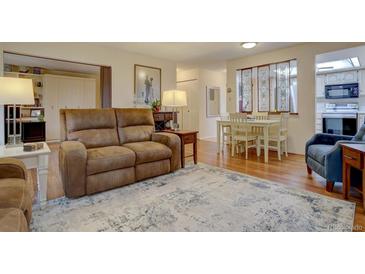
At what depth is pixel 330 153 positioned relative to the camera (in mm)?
2545

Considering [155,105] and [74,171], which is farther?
[155,105]

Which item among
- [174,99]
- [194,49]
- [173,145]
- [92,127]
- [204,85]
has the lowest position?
[173,145]

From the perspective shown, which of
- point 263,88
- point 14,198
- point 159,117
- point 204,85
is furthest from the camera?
point 204,85

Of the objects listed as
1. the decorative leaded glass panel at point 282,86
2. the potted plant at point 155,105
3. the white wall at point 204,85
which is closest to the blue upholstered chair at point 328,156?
the decorative leaded glass panel at point 282,86

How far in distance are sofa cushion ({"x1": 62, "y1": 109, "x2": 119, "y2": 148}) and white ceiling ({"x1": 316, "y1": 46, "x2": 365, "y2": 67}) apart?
4116 millimetres

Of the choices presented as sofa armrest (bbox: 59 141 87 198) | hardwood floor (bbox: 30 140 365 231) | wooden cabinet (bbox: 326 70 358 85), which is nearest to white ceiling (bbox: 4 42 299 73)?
wooden cabinet (bbox: 326 70 358 85)

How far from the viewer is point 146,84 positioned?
5.53 metres

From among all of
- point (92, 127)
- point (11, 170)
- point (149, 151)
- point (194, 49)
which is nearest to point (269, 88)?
point (194, 49)

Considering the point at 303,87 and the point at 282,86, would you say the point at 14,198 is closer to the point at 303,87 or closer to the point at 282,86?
the point at 303,87

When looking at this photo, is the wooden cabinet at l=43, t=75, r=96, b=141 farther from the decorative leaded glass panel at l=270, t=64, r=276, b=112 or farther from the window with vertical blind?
the decorative leaded glass panel at l=270, t=64, r=276, b=112

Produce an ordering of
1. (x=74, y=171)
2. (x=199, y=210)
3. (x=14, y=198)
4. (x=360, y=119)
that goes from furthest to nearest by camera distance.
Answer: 1. (x=360, y=119)
2. (x=74, y=171)
3. (x=199, y=210)
4. (x=14, y=198)

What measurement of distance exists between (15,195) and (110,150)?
1414 mm

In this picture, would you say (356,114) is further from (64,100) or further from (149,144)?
(64,100)
